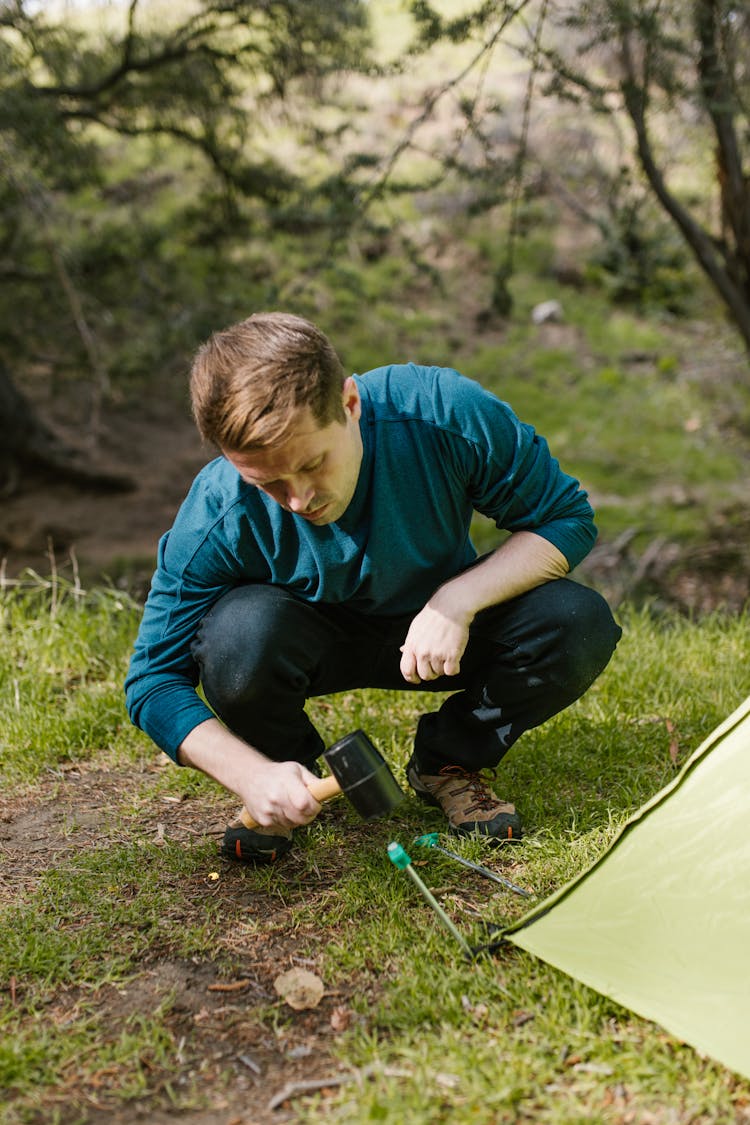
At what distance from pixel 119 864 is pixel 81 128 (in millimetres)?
4554

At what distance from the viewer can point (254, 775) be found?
1.98 m

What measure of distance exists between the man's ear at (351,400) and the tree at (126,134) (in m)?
2.37

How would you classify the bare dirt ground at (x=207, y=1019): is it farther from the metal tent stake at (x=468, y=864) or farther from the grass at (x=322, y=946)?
the metal tent stake at (x=468, y=864)

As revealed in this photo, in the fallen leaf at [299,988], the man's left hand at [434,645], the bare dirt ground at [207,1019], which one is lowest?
the bare dirt ground at [207,1019]

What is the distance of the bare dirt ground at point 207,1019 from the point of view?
5.51 ft

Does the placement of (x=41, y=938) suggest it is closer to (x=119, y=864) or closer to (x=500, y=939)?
(x=119, y=864)

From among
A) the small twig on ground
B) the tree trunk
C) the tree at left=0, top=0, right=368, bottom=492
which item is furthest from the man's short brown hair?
the tree trunk

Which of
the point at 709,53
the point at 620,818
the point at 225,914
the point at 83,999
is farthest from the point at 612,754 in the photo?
the point at 709,53

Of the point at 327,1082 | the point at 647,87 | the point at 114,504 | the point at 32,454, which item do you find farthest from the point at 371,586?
the point at 114,504

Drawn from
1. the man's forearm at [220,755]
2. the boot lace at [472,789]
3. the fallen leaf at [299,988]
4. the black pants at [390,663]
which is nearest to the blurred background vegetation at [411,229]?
the black pants at [390,663]

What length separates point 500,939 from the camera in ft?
6.53

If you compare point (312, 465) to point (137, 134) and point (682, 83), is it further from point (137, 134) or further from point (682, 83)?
point (137, 134)

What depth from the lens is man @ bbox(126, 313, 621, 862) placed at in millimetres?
2113

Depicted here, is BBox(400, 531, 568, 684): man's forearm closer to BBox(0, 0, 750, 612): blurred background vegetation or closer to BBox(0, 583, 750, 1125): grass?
BBox(0, 583, 750, 1125): grass
